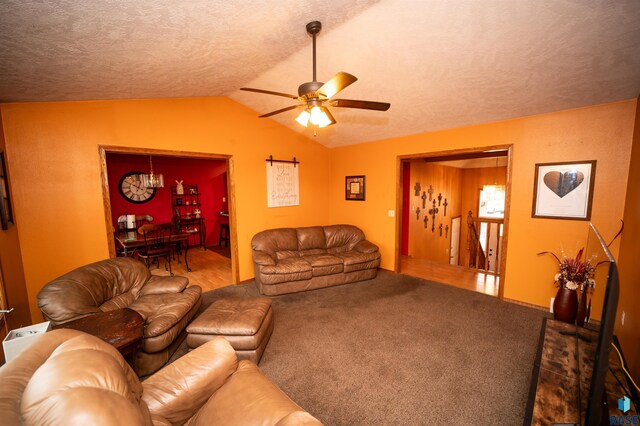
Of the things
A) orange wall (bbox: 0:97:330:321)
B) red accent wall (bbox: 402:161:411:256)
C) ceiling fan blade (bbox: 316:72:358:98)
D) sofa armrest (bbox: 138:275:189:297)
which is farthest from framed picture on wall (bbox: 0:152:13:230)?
red accent wall (bbox: 402:161:411:256)

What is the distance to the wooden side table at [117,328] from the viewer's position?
1.86 meters

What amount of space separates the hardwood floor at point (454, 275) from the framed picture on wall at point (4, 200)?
17.5 feet

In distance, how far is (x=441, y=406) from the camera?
1.93 metres

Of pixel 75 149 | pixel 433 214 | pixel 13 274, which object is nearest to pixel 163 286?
pixel 13 274

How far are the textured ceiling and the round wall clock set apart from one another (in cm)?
404

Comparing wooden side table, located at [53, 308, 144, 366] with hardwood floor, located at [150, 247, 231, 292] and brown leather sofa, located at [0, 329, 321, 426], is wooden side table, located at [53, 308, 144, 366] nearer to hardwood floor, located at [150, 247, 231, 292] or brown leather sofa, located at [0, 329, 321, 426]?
brown leather sofa, located at [0, 329, 321, 426]

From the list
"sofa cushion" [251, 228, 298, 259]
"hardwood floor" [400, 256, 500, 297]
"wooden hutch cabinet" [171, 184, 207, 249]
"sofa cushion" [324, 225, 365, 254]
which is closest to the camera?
"hardwood floor" [400, 256, 500, 297]

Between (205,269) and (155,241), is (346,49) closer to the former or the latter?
(155,241)

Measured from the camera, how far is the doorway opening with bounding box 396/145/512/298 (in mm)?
4980

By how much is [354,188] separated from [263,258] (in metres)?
2.53

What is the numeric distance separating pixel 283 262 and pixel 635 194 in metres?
4.15

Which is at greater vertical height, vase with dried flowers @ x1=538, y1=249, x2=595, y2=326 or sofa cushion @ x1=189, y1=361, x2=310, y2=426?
vase with dried flowers @ x1=538, y1=249, x2=595, y2=326

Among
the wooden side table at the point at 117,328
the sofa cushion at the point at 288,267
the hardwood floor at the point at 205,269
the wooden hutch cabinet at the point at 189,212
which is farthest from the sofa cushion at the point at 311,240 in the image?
the wooden hutch cabinet at the point at 189,212

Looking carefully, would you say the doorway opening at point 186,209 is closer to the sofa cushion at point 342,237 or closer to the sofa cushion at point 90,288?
the sofa cushion at point 90,288
